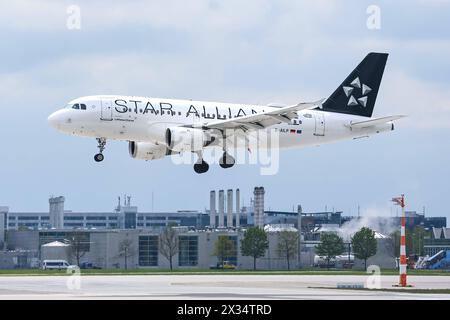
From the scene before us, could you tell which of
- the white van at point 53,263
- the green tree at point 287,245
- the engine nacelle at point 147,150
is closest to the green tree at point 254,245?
the green tree at point 287,245

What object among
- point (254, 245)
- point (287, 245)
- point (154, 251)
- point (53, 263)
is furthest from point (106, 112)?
point (154, 251)

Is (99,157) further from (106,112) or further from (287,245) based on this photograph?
(287,245)

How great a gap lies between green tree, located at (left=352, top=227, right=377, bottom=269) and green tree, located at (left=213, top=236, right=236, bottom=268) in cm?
1853

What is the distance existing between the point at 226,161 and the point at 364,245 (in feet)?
241

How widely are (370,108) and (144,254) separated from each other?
8424 centimetres

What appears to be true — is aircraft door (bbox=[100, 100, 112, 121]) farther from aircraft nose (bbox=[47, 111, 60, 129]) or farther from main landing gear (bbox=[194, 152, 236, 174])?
main landing gear (bbox=[194, 152, 236, 174])

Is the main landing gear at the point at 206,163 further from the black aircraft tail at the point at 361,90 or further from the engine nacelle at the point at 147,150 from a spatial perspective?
the black aircraft tail at the point at 361,90

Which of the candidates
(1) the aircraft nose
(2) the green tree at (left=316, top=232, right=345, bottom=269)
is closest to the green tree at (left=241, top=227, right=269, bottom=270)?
(2) the green tree at (left=316, top=232, right=345, bottom=269)

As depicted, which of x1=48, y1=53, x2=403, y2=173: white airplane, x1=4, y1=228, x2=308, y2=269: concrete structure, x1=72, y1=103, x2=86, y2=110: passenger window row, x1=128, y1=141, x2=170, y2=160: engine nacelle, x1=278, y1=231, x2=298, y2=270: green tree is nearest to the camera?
x1=48, y1=53, x2=403, y2=173: white airplane

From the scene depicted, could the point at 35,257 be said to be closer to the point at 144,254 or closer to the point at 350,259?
the point at 144,254

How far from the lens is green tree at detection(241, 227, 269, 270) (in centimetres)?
15562

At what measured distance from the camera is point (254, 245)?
156 m
